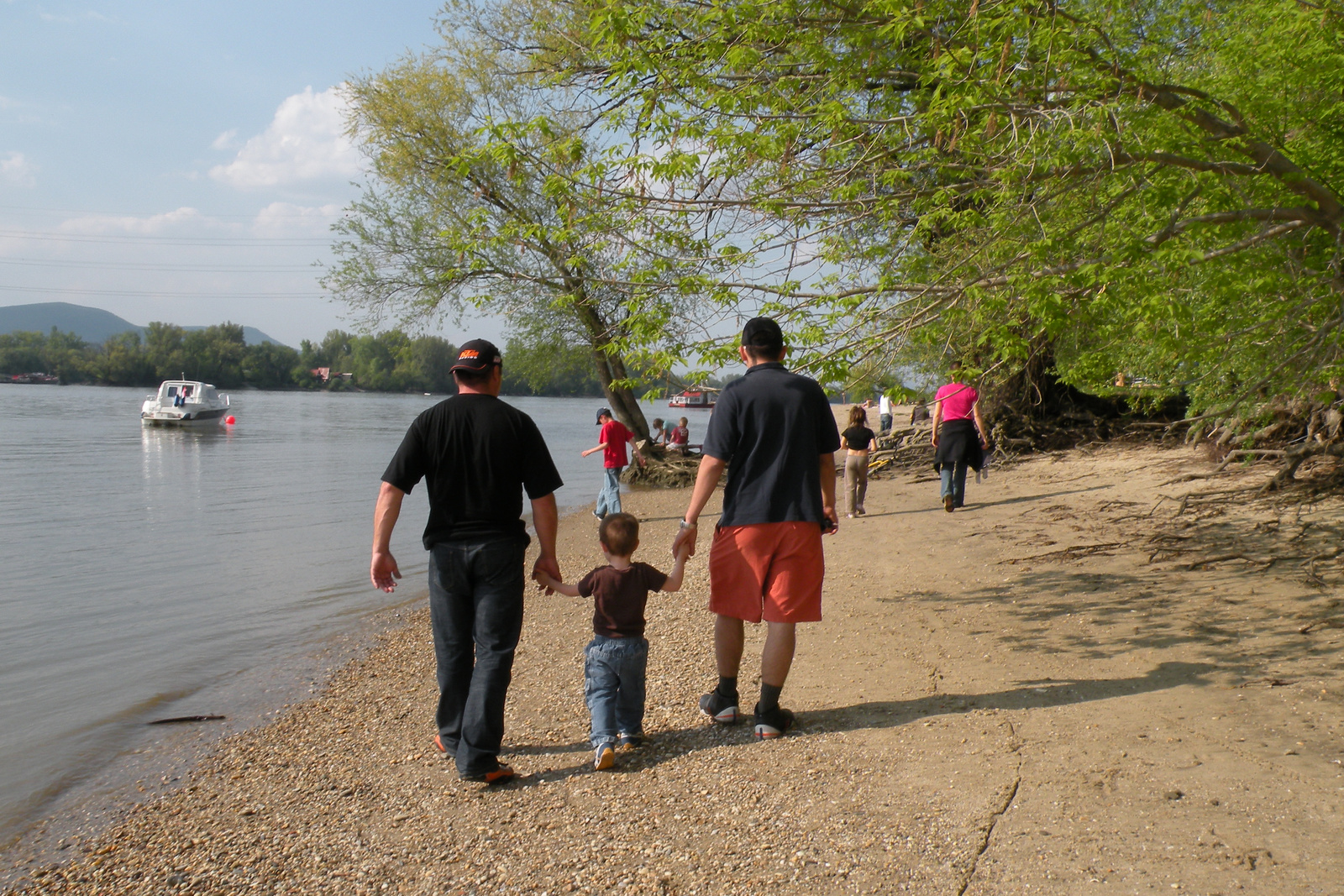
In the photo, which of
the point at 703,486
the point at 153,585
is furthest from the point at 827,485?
the point at 153,585

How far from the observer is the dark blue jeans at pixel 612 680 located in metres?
4.14

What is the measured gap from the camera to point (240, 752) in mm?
5152

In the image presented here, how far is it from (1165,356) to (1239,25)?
248cm

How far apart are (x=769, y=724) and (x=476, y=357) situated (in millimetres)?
2246

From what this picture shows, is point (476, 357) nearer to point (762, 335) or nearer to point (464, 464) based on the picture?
point (464, 464)

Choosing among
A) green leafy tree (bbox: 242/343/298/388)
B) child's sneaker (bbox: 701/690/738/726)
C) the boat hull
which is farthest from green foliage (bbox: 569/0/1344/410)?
green leafy tree (bbox: 242/343/298/388)

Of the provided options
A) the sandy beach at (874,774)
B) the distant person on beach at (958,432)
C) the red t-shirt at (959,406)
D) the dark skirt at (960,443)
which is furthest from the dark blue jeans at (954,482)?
the sandy beach at (874,774)

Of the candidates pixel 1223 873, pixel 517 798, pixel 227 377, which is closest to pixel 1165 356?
pixel 1223 873

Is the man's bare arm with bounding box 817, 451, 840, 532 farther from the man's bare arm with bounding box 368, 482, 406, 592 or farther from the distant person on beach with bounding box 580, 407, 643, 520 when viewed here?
the distant person on beach with bounding box 580, 407, 643, 520

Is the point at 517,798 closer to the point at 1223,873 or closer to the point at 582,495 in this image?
Answer: the point at 1223,873

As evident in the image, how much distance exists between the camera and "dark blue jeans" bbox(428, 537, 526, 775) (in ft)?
13.0

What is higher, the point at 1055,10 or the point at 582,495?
the point at 1055,10

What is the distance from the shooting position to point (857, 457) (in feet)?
40.7

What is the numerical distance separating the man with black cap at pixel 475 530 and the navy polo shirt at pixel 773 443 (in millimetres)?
840
